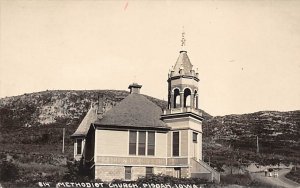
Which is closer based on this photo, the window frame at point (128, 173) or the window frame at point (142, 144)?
the window frame at point (128, 173)

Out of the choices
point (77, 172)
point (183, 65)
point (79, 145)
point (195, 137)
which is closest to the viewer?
point (195, 137)

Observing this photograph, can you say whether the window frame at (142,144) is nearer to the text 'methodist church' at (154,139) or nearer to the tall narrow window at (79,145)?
the text 'methodist church' at (154,139)

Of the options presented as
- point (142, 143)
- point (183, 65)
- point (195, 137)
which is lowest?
point (142, 143)

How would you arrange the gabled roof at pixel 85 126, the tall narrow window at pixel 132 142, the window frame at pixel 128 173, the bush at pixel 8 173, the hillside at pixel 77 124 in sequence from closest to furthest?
the bush at pixel 8 173 < the window frame at pixel 128 173 < the tall narrow window at pixel 132 142 < the gabled roof at pixel 85 126 < the hillside at pixel 77 124

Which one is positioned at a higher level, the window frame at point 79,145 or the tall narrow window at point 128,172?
the window frame at point 79,145

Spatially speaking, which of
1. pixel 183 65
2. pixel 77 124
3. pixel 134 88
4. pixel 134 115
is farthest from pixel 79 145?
pixel 77 124

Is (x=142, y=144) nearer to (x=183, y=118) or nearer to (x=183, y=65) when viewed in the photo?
(x=183, y=118)

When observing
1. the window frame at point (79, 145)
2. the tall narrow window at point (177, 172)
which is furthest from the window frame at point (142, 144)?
the window frame at point (79, 145)

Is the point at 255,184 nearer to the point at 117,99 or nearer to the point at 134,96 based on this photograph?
the point at 134,96
